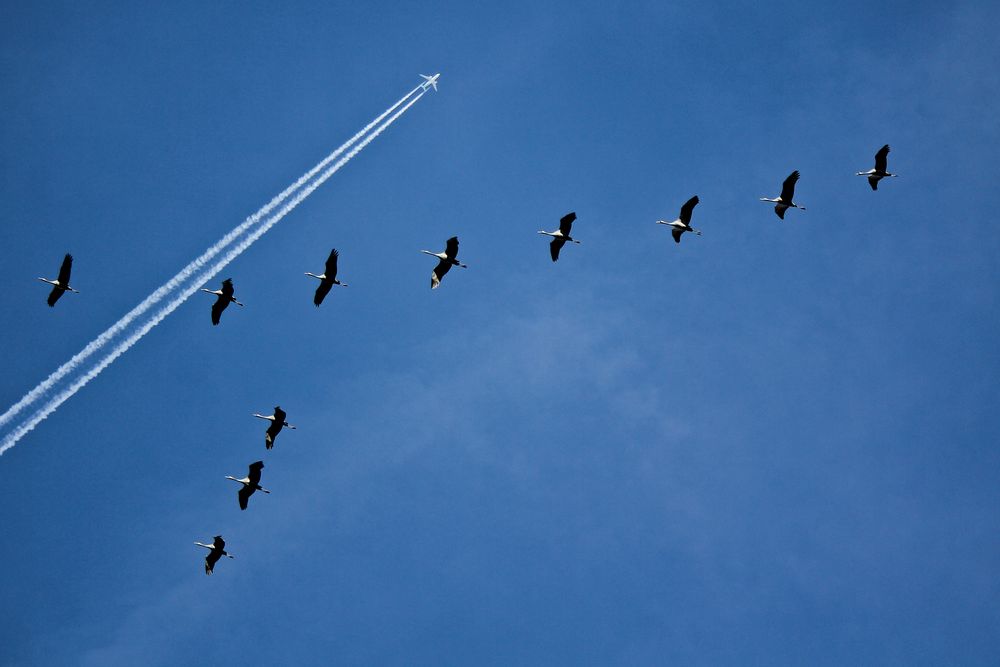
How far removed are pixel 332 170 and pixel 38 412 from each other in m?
31.8

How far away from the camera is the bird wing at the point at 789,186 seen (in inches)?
3254

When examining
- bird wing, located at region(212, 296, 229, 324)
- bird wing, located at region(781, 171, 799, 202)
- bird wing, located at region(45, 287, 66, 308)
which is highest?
bird wing, located at region(781, 171, 799, 202)

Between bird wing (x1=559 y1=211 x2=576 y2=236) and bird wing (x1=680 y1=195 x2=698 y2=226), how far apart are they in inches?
351

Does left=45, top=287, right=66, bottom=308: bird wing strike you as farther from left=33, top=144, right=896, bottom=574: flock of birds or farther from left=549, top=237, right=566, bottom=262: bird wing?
left=549, top=237, right=566, bottom=262: bird wing

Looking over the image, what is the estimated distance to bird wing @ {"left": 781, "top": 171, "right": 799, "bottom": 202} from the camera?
82662mm

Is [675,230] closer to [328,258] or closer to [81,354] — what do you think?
[328,258]

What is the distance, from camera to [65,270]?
279ft

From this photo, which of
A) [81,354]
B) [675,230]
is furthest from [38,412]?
[675,230]

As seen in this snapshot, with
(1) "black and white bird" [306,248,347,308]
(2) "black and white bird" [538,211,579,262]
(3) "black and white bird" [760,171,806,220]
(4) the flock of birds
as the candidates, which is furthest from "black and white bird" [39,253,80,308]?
(3) "black and white bird" [760,171,806,220]

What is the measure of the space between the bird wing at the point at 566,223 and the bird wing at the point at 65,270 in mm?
38428

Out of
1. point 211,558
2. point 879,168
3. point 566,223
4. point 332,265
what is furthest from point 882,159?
point 211,558

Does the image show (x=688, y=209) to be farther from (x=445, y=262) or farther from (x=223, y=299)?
(x=223, y=299)

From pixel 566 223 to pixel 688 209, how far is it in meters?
9.72

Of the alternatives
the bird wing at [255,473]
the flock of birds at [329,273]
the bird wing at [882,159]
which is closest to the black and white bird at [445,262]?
the flock of birds at [329,273]
